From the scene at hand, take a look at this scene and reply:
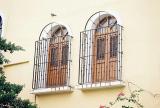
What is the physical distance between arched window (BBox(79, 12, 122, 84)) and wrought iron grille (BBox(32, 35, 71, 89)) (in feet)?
1.88

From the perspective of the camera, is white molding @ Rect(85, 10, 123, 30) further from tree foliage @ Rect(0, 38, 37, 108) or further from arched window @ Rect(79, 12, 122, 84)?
tree foliage @ Rect(0, 38, 37, 108)

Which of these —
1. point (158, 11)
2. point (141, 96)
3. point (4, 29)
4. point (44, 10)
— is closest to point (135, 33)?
point (158, 11)

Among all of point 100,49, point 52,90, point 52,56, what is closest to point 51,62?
point 52,56

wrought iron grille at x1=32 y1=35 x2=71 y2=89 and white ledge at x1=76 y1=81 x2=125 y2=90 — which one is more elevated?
wrought iron grille at x1=32 y1=35 x2=71 y2=89

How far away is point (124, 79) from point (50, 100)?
2.36 meters

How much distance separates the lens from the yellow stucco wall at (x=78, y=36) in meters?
10.6

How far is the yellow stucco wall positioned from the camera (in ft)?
34.9

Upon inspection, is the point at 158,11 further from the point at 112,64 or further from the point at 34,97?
the point at 34,97

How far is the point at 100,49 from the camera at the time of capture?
→ 1185 centimetres

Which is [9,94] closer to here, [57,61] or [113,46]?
[57,61]

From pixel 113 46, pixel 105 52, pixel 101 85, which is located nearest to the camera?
pixel 101 85

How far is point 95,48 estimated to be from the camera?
11.9m

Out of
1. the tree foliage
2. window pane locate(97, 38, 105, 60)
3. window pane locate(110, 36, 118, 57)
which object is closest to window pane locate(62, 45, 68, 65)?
window pane locate(97, 38, 105, 60)

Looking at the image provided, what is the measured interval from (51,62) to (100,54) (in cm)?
166
